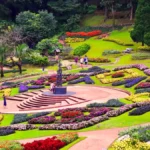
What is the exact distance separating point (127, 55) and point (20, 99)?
2344 centimetres

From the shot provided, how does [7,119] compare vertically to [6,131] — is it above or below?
below

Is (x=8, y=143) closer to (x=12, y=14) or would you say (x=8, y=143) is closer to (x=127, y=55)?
(x=127, y=55)

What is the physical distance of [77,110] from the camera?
30703 mm

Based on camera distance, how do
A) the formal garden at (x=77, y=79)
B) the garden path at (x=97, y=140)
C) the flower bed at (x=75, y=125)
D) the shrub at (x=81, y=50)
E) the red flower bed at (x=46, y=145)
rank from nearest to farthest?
the red flower bed at (x=46, y=145)
the garden path at (x=97, y=140)
the formal garden at (x=77, y=79)
the flower bed at (x=75, y=125)
the shrub at (x=81, y=50)

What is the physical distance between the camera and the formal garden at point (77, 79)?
2299 cm

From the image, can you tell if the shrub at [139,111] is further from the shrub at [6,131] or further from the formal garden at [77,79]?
the shrub at [6,131]

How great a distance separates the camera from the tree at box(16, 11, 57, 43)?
252ft

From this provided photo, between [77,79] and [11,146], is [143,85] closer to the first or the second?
[77,79]

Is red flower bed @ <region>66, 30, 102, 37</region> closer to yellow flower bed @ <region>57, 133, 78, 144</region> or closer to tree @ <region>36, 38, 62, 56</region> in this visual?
tree @ <region>36, 38, 62, 56</region>

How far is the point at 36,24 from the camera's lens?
7681 cm

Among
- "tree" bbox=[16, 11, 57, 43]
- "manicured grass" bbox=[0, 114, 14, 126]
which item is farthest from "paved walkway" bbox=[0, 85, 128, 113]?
"tree" bbox=[16, 11, 57, 43]

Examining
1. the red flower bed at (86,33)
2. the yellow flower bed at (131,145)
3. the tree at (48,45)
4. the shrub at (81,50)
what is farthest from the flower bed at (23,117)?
the red flower bed at (86,33)

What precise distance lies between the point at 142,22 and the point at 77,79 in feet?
56.8

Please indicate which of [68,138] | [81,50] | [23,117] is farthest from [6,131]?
[81,50]
